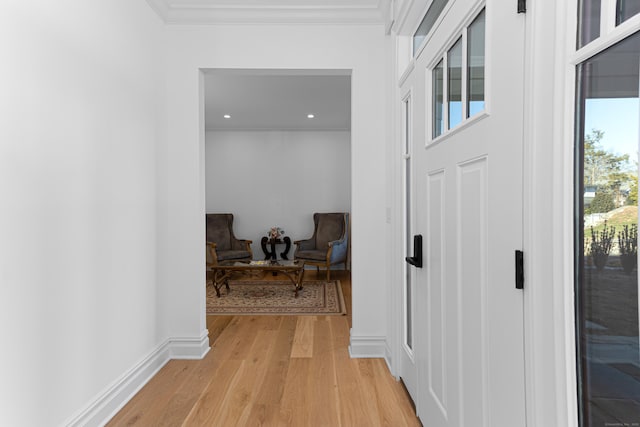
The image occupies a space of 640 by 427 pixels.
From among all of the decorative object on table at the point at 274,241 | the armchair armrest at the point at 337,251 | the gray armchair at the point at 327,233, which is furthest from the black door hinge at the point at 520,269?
the decorative object on table at the point at 274,241

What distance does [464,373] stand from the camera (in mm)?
1287

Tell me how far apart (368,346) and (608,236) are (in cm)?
220

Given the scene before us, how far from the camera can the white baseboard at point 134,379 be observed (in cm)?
178

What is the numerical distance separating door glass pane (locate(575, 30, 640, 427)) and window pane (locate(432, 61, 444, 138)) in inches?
33.3

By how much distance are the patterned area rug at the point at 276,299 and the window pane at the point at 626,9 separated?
11.4 ft

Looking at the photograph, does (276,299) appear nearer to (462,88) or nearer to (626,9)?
(462,88)

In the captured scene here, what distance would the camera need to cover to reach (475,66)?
124cm

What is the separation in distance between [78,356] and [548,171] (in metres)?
2.00

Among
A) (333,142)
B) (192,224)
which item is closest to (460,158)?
(192,224)

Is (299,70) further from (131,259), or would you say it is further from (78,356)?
(78,356)

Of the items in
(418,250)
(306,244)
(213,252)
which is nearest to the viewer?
(418,250)

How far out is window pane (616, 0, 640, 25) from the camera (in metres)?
0.63

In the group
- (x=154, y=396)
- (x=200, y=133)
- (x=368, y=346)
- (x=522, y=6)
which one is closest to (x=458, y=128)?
(x=522, y=6)

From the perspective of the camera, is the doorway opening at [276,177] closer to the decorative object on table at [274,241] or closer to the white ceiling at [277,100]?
the decorative object on table at [274,241]
